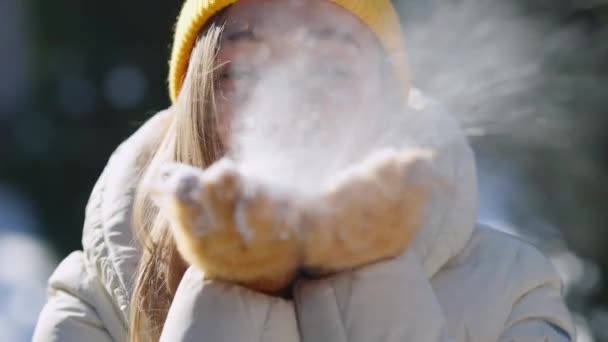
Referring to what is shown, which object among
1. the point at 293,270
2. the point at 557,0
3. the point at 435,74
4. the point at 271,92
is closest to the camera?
the point at 293,270

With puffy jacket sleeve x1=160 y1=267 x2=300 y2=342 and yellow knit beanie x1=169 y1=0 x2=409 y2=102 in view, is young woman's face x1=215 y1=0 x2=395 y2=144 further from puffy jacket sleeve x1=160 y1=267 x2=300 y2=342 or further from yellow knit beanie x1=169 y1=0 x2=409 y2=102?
puffy jacket sleeve x1=160 y1=267 x2=300 y2=342

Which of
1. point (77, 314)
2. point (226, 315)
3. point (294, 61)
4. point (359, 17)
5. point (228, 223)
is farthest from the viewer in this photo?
point (77, 314)

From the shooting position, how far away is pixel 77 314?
183cm

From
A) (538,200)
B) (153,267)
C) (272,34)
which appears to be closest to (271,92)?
(272,34)

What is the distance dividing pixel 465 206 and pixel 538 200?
139 cm

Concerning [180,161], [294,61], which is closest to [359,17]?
[294,61]

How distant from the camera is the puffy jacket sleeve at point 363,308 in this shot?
1351mm

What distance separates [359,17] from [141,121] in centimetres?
154

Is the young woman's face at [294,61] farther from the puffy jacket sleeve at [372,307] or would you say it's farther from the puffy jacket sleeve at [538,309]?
the puffy jacket sleeve at [538,309]

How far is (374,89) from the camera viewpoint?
5.48ft

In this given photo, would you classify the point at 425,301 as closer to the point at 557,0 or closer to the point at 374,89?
the point at 374,89

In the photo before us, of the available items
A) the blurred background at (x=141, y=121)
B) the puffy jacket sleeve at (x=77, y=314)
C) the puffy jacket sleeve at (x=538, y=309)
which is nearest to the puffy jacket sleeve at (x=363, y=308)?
the puffy jacket sleeve at (x=538, y=309)

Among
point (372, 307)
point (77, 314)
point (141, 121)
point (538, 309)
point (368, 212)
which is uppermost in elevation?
point (368, 212)

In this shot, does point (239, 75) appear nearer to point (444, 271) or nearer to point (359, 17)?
point (359, 17)
